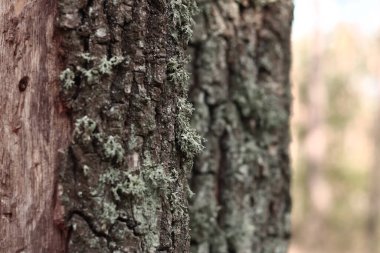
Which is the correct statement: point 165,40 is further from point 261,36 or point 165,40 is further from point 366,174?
point 366,174

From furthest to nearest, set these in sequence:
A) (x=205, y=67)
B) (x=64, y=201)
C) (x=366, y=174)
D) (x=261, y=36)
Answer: (x=366, y=174) < (x=261, y=36) < (x=205, y=67) < (x=64, y=201)

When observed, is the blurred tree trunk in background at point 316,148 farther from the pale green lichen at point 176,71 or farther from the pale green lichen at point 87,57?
the pale green lichen at point 87,57

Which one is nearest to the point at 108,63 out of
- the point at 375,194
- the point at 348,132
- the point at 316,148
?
the point at 316,148

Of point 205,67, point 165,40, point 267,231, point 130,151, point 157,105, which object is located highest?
point 205,67

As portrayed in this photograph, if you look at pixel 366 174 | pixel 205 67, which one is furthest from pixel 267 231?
pixel 366 174

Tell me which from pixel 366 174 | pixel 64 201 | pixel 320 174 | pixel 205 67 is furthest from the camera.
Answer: pixel 366 174

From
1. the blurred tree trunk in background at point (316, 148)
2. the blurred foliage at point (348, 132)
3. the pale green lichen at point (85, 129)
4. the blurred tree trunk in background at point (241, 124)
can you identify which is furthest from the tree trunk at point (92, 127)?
the blurred foliage at point (348, 132)

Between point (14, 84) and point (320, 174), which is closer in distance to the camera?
point (14, 84)
